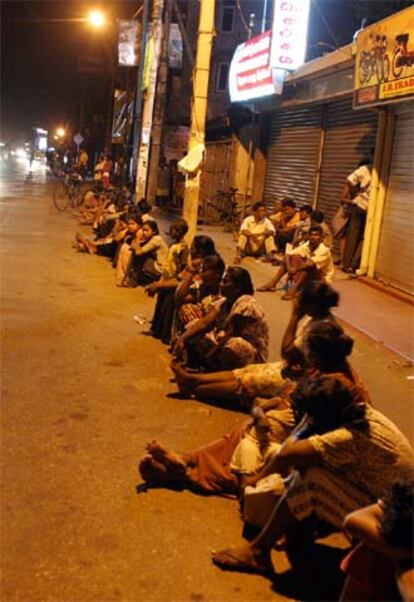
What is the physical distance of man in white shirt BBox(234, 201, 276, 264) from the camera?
1241 cm

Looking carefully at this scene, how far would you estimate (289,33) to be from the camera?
1424 centimetres

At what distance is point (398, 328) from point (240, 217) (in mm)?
10591

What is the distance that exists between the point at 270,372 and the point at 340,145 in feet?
30.4

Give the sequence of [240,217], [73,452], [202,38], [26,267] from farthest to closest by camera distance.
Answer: [240,217] < [26,267] < [202,38] < [73,452]

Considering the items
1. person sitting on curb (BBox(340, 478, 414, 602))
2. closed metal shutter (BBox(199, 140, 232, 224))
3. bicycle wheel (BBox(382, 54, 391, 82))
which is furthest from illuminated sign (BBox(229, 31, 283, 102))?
person sitting on curb (BBox(340, 478, 414, 602))

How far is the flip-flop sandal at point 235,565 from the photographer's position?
3420 mm

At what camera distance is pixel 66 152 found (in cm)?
4966

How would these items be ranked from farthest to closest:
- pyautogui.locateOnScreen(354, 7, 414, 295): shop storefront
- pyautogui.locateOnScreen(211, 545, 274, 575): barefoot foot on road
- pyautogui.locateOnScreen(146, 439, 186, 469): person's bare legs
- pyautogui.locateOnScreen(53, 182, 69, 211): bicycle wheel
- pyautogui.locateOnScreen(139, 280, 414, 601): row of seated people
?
1. pyautogui.locateOnScreen(53, 182, 69, 211): bicycle wheel
2. pyautogui.locateOnScreen(354, 7, 414, 295): shop storefront
3. pyautogui.locateOnScreen(146, 439, 186, 469): person's bare legs
4. pyautogui.locateOnScreen(211, 545, 274, 575): barefoot foot on road
5. pyautogui.locateOnScreen(139, 280, 414, 601): row of seated people

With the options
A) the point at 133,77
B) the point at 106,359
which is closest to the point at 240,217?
the point at 106,359

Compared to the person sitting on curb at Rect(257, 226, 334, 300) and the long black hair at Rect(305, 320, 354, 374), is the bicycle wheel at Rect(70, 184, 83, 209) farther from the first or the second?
the long black hair at Rect(305, 320, 354, 374)

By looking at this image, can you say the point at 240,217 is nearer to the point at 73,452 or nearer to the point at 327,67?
the point at 327,67

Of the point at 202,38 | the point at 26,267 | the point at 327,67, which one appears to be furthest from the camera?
the point at 327,67

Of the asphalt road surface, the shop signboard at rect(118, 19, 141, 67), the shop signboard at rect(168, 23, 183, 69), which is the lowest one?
the asphalt road surface

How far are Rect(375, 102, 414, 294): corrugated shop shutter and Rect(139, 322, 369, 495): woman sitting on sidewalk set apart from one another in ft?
22.1
